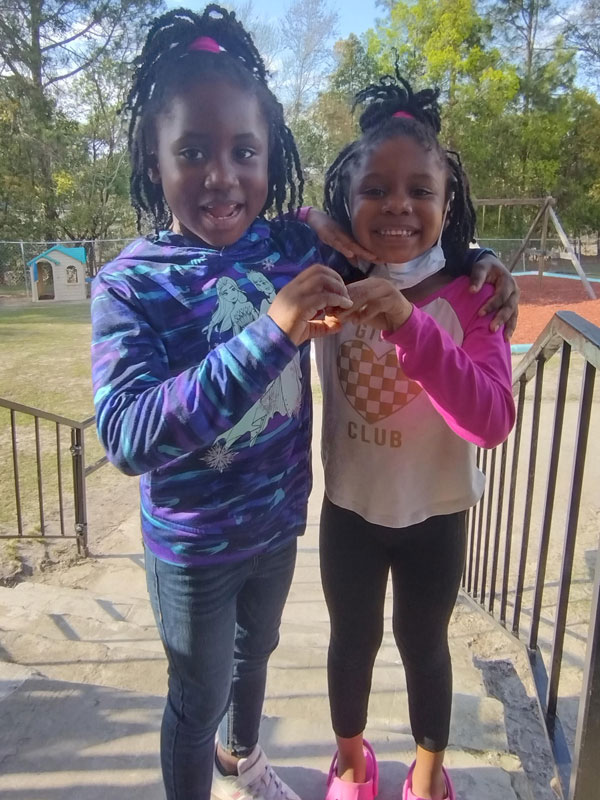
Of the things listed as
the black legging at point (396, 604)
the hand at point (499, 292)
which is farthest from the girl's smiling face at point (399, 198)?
the black legging at point (396, 604)

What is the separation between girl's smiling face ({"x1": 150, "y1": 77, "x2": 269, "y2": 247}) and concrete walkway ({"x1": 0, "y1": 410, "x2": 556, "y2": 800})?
Answer: 125cm

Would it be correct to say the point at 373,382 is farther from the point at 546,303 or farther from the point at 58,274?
the point at 58,274

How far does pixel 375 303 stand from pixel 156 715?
1.26m

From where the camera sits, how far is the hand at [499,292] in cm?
127

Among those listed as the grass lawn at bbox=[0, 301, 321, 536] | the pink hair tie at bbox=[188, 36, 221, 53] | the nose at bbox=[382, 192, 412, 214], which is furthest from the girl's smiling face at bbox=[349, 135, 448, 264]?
the grass lawn at bbox=[0, 301, 321, 536]

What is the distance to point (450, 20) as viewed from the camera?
20109 millimetres

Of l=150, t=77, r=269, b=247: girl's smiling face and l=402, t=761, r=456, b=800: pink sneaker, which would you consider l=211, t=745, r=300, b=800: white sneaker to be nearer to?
l=402, t=761, r=456, b=800: pink sneaker

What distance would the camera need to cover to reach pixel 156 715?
1674 mm

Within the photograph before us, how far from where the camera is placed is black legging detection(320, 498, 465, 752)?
1.33 metres

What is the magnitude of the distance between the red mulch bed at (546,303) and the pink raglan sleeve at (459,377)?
6.12m

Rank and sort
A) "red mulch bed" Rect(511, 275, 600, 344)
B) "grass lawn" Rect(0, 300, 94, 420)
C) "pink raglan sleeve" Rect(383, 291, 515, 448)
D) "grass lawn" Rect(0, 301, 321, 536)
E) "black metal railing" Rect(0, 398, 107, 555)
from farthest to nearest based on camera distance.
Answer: "red mulch bed" Rect(511, 275, 600, 344)
"grass lawn" Rect(0, 300, 94, 420)
"grass lawn" Rect(0, 301, 321, 536)
"black metal railing" Rect(0, 398, 107, 555)
"pink raglan sleeve" Rect(383, 291, 515, 448)

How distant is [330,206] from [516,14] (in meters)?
26.0

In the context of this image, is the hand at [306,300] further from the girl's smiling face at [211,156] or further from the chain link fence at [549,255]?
the chain link fence at [549,255]

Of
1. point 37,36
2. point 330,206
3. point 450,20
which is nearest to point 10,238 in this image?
point 37,36
